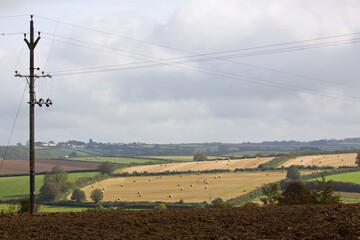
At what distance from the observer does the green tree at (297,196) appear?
51.8m

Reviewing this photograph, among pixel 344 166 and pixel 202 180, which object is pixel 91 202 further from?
pixel 344 166

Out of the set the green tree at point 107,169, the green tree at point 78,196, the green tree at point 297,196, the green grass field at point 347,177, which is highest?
the green tree at point 107,169

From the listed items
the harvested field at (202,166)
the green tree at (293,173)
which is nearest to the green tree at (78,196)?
the harvested field at (202,166)

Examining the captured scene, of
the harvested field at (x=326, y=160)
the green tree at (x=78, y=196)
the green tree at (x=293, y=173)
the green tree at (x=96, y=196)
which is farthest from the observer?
the harvested field at (x=326, y=160)

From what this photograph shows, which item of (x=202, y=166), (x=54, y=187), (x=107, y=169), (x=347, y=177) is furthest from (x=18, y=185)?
(x=347, y=177)

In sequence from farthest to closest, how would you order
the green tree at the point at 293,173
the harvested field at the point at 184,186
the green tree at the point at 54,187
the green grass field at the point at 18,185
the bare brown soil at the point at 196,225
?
the green tree at the point at 293,173 < the green grass field at the point at 18,185 < the green tree at the point at 54,187 < the harvested field at the point at 184,186 < the bare brown soil at the point at 196,225

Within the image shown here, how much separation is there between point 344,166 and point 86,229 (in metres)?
100

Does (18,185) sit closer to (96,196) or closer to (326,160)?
(96,196)

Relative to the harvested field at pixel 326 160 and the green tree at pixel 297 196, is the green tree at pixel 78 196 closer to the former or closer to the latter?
the harvested field at pixel 326 160

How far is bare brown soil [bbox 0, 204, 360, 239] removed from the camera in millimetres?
27078

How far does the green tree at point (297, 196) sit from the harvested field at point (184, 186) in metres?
43.6

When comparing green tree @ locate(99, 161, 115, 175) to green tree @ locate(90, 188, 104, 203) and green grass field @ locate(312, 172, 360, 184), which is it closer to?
green tree @ locate(90, 188, 104, 203)

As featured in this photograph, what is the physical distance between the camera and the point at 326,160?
434 feet

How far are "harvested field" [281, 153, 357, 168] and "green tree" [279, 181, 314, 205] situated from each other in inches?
2849
